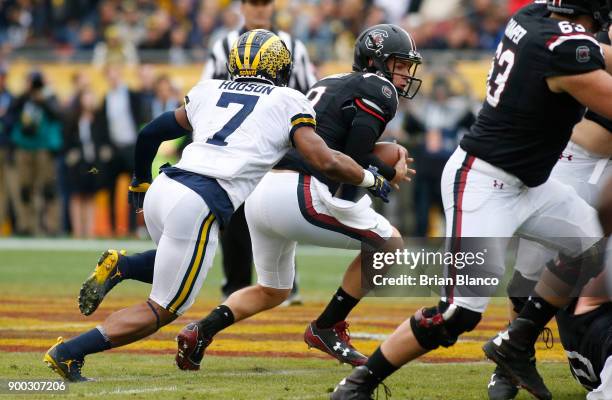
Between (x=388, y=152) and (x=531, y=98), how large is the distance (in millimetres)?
1336

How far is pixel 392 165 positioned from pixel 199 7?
42.1 ft

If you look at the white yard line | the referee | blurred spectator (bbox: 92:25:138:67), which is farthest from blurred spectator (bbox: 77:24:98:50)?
the referee

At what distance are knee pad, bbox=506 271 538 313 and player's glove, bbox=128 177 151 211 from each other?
1929 millimetres

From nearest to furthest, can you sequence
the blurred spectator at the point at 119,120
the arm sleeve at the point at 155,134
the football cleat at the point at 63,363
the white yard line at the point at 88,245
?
the football cleat at the point at 63,363, the arm sleeve at the point at 155,134, the white yard line at the point at 88,245, the blurred spectator at the point at 119,120

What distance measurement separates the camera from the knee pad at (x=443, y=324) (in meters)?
4.87

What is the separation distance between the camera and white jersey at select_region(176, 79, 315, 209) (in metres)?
5.54

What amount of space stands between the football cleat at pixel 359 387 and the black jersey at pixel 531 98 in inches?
41.8

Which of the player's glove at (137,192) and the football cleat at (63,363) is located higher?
the player's glove at (137,192)

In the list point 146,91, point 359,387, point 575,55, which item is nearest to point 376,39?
point 575,55

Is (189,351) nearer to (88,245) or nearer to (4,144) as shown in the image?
(88,245)

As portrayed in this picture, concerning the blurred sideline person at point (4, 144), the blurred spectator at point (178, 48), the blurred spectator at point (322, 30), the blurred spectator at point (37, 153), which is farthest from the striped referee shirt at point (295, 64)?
the blurred spectator at point (178, 48)

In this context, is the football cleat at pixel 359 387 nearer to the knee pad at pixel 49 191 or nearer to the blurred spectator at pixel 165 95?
the blurred spectator at pixel 165 95

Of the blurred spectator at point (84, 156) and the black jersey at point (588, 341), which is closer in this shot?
the black jersey at point (588, 341)

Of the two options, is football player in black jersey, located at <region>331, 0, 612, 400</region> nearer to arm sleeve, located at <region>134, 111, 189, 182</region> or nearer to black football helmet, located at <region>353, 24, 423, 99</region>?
black football helmet, located at <region>353, 24, 423, 99</region>
